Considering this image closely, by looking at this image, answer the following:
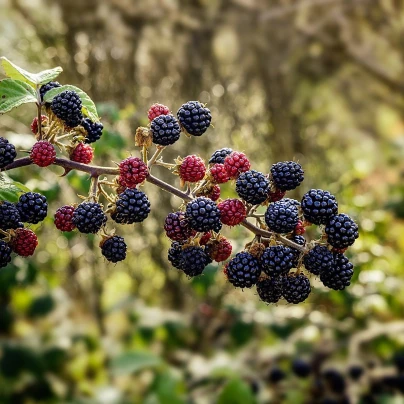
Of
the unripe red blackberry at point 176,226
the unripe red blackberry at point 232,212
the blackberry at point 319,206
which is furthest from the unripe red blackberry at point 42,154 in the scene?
the blackberry at point 319,206

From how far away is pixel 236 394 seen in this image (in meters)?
3.25

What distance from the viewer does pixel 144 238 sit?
6.06 meters

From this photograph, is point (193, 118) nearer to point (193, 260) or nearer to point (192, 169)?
point (192, 169)

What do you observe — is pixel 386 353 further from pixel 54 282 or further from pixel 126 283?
pixel 126 283

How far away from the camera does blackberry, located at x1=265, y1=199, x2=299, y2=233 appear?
147cm

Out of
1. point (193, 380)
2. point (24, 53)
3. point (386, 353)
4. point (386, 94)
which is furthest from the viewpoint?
point (386, 94)

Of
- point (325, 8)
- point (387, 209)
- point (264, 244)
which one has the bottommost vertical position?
point (264, 244)

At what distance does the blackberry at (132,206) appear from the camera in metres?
1.46

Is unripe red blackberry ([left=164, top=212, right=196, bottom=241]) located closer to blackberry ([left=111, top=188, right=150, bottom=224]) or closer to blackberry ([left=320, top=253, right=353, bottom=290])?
blackberry ([left=111, top=188, right=150, bottom=224])

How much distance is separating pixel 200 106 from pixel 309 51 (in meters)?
5.56

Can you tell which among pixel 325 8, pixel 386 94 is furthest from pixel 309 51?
pixel 386 94

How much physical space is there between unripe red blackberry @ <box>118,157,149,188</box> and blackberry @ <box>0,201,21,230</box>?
306 mm

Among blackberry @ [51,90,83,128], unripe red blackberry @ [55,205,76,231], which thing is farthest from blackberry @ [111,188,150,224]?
blackberry @ [51,90,83,128]

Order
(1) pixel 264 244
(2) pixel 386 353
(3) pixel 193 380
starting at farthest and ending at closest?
1. (2) pixel 386 353
2. (3) pixel 193 380
3. (1) pixel 264 244
